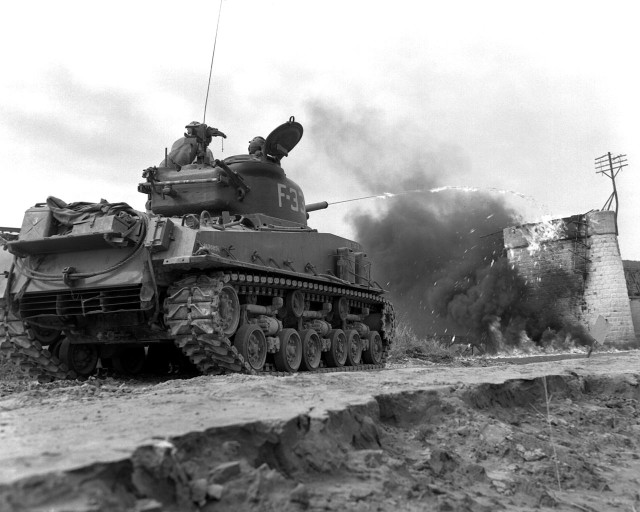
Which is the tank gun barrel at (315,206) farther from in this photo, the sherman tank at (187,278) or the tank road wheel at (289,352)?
the tank road wheel at (289,352)

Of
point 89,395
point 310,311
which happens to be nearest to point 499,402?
point 89,395

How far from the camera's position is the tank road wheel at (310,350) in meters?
11.2

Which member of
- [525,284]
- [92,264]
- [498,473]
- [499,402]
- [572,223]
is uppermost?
[572,223]

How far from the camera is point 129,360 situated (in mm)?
11898

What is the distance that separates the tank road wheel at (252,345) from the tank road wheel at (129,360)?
2.99 m

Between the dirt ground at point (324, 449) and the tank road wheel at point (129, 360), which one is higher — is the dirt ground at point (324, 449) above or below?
below

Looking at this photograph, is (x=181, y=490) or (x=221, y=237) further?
(x=221, y=237)

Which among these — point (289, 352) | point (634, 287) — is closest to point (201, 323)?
point (289, 352)

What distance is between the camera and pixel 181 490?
101 inches

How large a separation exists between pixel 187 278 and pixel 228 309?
27.4 inches

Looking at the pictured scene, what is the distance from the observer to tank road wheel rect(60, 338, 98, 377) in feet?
34.3

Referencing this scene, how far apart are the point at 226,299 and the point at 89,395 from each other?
338 cm

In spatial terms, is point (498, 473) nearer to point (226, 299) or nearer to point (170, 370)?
point (226, 299)

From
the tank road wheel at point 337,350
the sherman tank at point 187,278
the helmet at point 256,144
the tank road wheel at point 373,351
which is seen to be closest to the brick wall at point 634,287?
the tank road wheel at point 373,351
